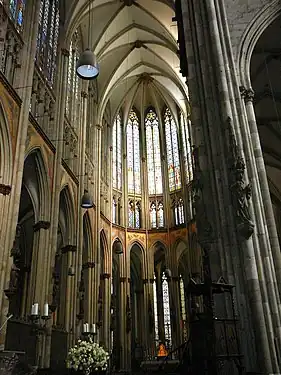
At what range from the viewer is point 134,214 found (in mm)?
29625

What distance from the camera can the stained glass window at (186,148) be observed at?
28220 mm

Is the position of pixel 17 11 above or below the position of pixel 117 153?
below

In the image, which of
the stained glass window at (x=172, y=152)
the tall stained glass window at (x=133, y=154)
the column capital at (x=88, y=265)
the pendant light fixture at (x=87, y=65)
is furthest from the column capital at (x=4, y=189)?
the stained glass window at (x=172, y=152)

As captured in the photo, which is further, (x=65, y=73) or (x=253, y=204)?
(x=65, y=73)

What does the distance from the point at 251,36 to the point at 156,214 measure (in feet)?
67.0

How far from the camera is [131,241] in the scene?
2836 centimetres

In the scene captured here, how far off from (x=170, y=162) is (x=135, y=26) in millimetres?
10896

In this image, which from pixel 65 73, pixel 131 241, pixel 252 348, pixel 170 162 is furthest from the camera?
pixel 170 162

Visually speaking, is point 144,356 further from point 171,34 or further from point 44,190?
point 171,34

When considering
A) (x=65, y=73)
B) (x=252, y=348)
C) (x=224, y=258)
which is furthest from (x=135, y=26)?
(x=252, y=348)

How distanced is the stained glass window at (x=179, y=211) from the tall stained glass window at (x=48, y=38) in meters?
14.4

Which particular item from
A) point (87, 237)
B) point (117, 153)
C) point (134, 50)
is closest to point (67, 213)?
point (87, 237)

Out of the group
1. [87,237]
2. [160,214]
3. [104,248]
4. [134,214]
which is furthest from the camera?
[160,214]

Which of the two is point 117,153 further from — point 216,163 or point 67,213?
point 216,163
